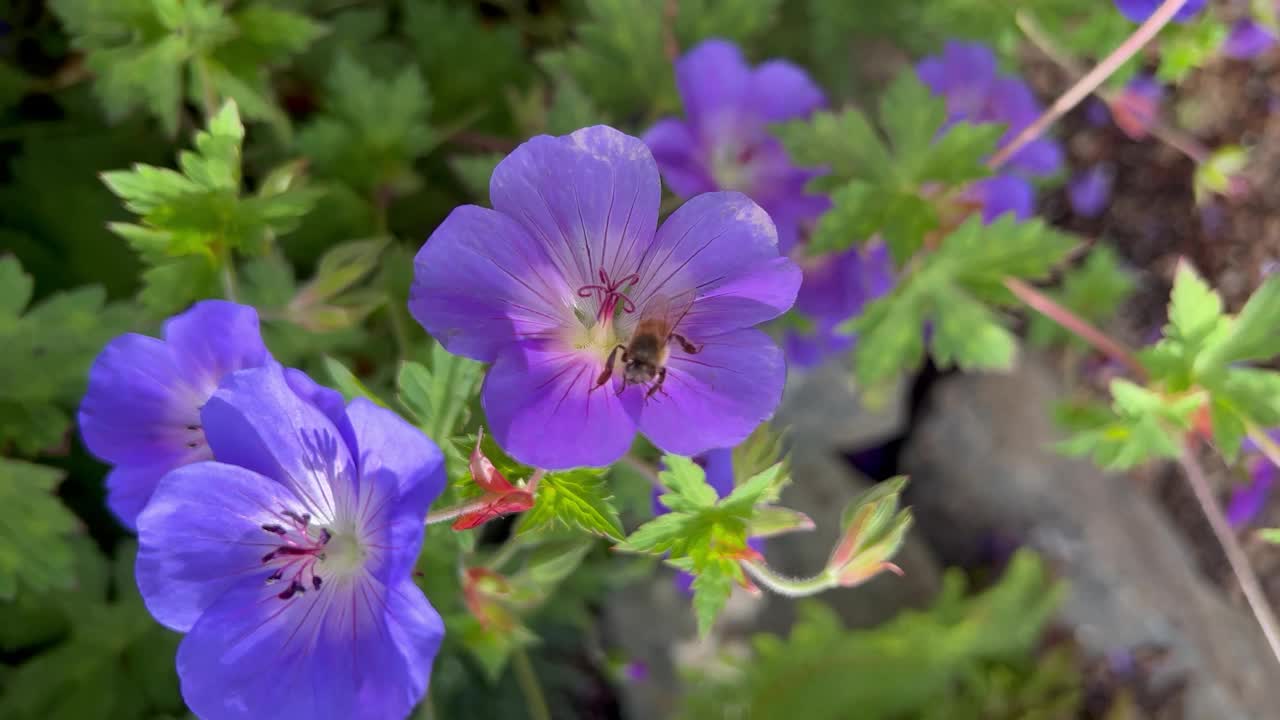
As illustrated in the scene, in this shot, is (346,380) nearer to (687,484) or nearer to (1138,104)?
(687,484)

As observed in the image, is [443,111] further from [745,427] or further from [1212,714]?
[1212,714]

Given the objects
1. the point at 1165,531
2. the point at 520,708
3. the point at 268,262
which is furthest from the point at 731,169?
the point at 1165,531

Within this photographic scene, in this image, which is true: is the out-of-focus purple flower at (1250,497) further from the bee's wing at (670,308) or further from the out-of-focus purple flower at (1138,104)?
the bee's wing at (670,308)

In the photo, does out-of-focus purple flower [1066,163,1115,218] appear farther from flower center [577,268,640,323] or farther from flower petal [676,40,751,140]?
flower center [577,268,640,323]

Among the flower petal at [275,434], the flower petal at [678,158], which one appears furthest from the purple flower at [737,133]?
the flower petal at [275,434]

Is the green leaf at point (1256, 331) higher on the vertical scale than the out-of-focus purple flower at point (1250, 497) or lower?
higher

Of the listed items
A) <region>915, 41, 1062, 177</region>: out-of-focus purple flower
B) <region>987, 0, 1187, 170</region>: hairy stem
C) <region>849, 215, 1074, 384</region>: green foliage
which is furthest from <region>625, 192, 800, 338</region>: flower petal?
<region>915, 41, 1062, 177</region>: out-of-focus purple flower

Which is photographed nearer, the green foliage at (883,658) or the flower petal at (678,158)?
the flower petal at (678,158)
